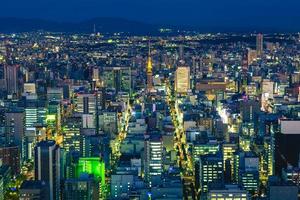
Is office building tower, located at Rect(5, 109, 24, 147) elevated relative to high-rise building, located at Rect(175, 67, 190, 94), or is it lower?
lower

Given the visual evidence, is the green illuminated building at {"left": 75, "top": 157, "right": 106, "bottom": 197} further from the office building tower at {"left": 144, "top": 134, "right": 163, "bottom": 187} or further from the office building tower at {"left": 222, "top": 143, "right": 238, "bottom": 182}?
the office building tower at {"left": 222, "top": 143, "right": 238, "bottom": 182}

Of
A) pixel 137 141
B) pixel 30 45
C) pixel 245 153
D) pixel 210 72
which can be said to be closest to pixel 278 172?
pixel 245 153

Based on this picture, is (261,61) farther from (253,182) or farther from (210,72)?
(253,182)

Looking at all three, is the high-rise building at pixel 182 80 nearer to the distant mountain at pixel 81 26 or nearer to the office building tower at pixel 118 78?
the office building tower at pixel 118 78

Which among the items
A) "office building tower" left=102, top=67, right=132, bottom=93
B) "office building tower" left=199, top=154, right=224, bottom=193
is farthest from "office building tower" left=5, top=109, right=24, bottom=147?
"office building tower" left=102, top=67, right=132, bottom=93

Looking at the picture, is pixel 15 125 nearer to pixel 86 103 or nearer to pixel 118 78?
pixel 86 103

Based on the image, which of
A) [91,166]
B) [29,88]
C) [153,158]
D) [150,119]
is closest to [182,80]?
[29,88]

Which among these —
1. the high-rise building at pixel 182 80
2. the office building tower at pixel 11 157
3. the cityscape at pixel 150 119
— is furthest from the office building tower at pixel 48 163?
the high-rise building at pixel 182 80
